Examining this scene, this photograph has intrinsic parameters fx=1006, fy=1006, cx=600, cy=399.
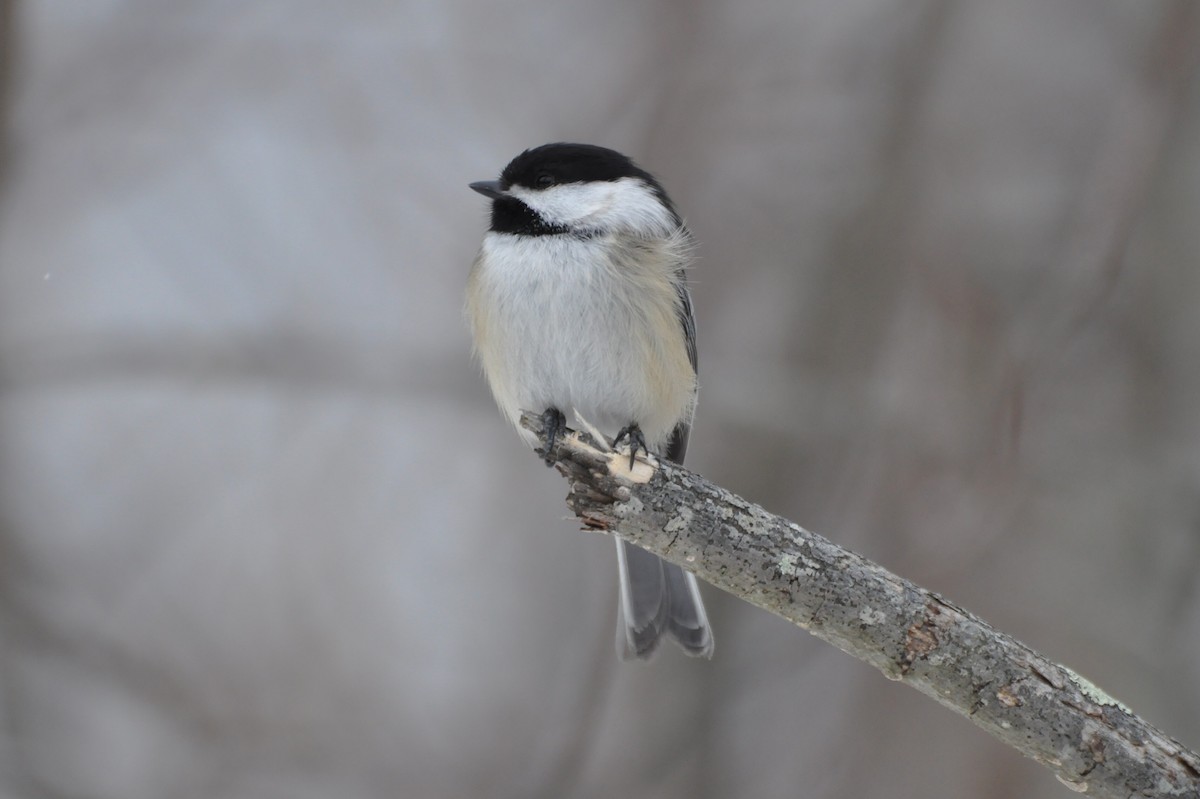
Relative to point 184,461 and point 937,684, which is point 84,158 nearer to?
point 184,461

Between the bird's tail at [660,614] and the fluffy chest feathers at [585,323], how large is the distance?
469mm

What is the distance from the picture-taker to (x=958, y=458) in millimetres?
3574

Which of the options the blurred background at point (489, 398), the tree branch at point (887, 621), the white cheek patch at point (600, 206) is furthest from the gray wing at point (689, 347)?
the tree branch at point (887, 621)

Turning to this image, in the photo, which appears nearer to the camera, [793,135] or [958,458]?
[958,458]

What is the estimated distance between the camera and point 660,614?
9.21ft

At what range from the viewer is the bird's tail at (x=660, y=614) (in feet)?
9.16

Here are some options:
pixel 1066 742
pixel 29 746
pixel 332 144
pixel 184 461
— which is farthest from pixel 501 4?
pixel 1066 742

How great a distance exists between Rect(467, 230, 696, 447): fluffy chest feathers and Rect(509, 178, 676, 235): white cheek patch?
56mm

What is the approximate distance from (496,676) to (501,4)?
3.12m

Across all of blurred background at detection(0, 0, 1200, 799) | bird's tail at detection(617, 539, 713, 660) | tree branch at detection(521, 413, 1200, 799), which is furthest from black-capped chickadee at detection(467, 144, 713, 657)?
blurred background at detection(0, 0, 1200, 799)

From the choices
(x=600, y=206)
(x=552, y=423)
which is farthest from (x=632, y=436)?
(x=600, y=206)

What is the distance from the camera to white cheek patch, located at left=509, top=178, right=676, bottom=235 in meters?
2.74

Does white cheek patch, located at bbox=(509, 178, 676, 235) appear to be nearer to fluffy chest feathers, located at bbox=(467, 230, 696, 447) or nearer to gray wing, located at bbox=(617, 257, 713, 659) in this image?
fluffy chest feathers, located at bbox=(467, 230, 696, 447)

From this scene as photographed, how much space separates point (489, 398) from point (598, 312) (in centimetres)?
158
